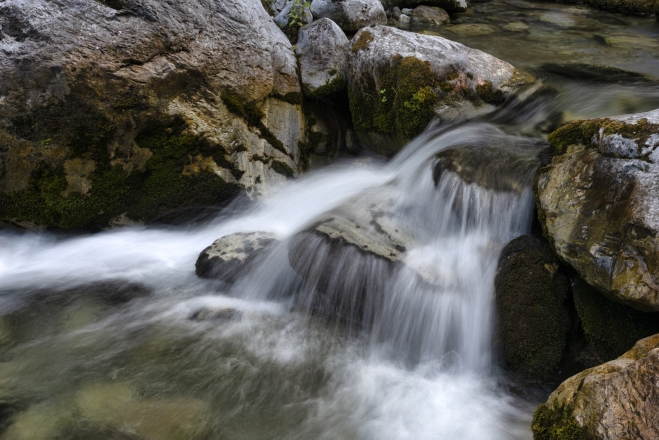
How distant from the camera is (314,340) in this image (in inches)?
168

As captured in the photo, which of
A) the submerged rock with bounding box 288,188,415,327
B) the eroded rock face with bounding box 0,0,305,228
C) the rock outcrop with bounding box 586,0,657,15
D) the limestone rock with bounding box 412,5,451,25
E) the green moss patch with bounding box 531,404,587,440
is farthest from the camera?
the limestone rock with bounding box 412,5,451,25

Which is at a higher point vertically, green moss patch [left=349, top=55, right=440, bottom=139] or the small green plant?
the small green plant

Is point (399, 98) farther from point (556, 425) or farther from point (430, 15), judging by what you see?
point (430, 15)

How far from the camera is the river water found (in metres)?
3.45

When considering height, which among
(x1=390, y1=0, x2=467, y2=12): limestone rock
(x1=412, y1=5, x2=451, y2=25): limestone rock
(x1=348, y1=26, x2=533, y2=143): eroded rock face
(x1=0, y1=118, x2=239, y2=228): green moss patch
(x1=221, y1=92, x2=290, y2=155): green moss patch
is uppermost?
(x1=390, y1=0, x2=467, y2=12): limestone rock

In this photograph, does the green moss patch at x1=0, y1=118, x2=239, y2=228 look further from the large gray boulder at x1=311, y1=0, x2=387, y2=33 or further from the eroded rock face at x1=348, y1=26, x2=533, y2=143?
the large gray boulder at x1=311, y1=0, x2=387, y2=33

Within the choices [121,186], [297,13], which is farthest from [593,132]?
[121,186]

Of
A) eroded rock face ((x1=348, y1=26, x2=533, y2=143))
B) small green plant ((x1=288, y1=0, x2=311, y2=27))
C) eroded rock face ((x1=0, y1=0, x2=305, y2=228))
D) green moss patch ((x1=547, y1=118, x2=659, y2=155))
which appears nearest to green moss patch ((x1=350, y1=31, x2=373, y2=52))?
eroded rock face ((x1=348, y1=26, x2=533, y2=143))

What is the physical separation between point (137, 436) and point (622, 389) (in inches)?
121

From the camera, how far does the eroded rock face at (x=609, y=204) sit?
2936 millimetres

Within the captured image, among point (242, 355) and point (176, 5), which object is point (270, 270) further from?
point (176, 5)

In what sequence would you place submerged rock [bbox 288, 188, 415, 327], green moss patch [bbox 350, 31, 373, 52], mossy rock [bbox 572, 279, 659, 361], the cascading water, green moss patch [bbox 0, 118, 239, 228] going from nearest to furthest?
mossy rock [bbox 572, 279, 659, 361] < the cascading water < submerged rock [bbox 288, 188, 415, 327] < green moss patch [bbox 0, 118, 239, 228] < green moss patch [bbox 350, 31, 373, 52]

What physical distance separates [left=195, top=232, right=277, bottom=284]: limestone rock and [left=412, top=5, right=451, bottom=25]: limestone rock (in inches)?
274

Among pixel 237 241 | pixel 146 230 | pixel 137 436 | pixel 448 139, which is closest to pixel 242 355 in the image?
pixel 137 436
